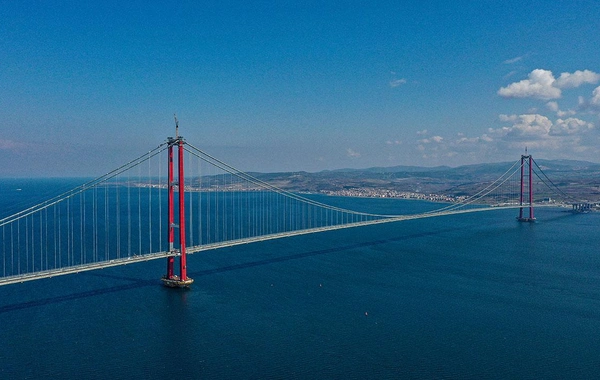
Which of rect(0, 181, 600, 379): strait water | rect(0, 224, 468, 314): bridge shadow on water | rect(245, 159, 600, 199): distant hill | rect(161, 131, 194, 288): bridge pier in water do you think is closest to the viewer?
rect(0, 181, 600, 379): strait water

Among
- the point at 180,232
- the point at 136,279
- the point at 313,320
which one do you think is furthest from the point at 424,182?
the point at 313,320

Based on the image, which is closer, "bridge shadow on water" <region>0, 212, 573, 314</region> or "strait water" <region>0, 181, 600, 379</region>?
"strait water" <region>0, 181, 600, 379</region>

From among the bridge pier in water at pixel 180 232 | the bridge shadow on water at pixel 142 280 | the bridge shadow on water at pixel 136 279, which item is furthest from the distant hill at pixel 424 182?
the bridge pier in water at pixel 180 232

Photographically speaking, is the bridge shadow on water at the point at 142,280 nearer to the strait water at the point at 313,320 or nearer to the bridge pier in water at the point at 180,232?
the strait water at the point at 313,320

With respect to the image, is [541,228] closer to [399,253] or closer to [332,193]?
[399,253]

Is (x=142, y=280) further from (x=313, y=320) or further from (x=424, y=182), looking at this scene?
(x=424, y=182)

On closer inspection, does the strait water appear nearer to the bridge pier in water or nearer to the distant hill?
the bridge pier in water

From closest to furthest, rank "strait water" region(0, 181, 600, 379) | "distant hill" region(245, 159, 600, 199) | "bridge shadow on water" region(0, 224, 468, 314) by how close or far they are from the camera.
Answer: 1. "strait water" region(0, 181, 600, 379)
2. "bridge shadow on water" region(0, 224, 468, 314)
3. "distant hill" region(245, 159, 600, 199)

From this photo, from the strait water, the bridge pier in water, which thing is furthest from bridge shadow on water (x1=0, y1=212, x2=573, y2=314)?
the bridge pier in water

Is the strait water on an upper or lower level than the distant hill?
lower
